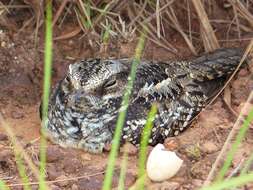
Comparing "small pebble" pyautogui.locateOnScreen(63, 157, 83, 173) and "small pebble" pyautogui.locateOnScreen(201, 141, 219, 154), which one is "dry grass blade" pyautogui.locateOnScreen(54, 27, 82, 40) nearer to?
"small pebble" pyautogui.locateOnScreen(63, 157, 83, 173)

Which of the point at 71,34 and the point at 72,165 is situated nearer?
the point at 72,165

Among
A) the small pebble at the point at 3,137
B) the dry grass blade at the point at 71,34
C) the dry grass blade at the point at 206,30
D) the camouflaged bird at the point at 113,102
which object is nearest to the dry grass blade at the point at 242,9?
the dry grass blade at the point at 206,30

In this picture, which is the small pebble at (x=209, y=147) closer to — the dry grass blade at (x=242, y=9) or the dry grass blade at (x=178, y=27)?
the dry grass blade at (x=178, y=27)

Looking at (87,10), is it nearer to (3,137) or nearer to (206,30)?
(206,30)

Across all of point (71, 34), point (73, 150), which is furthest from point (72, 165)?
point (71, 34)

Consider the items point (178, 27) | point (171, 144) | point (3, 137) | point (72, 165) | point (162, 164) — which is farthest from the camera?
point (178, 27)

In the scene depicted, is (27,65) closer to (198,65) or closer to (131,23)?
(131,23)
